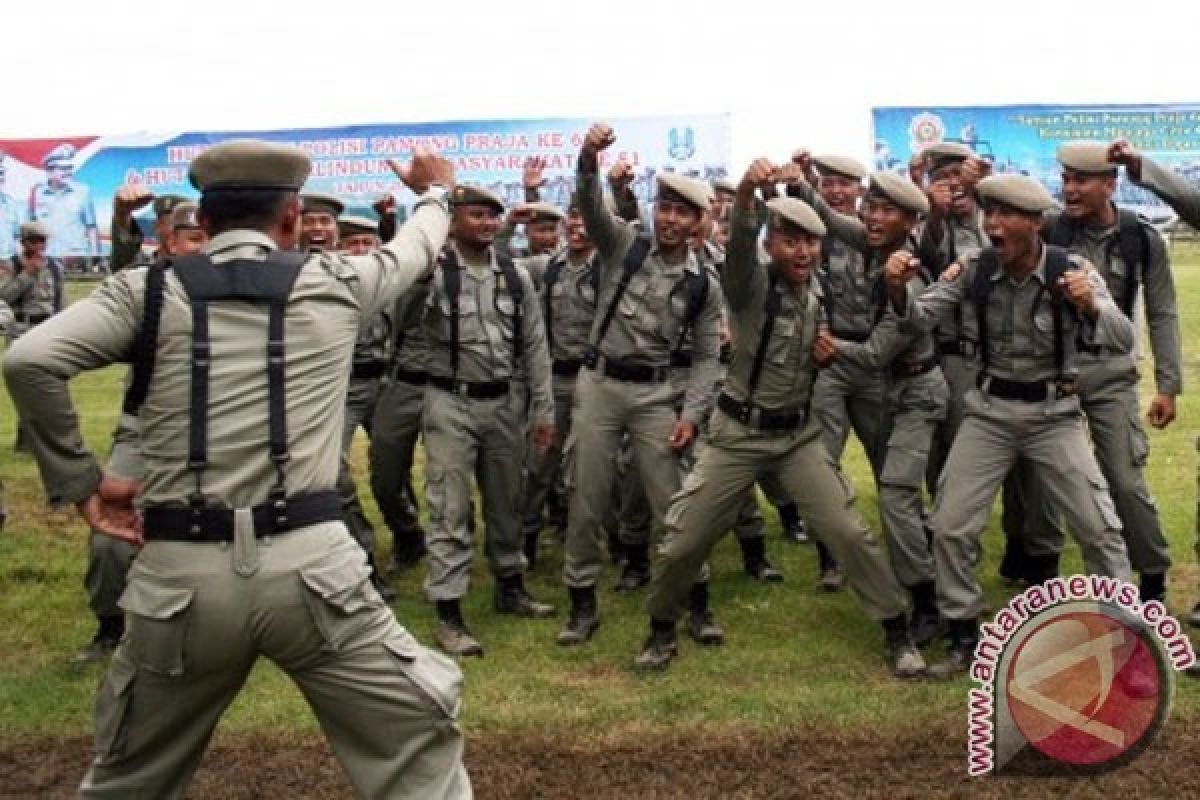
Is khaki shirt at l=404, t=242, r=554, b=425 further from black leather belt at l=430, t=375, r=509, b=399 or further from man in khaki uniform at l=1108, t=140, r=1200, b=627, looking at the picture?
man in khaki uniform at l=1108, t=140, r=1200, b=627

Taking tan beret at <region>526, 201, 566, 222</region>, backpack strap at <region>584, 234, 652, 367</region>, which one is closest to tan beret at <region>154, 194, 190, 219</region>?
backpack strap at <region>584, 234, 652, 367</region>

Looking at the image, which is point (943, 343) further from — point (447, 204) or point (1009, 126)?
point (1009, 126)

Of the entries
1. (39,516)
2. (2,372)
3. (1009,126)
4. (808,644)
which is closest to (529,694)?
(808,644)

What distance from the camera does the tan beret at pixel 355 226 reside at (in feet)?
27.9

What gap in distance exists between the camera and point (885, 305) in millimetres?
7059

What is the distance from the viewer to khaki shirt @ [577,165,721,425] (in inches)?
281

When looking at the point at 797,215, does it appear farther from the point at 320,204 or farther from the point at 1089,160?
the point at 320,204

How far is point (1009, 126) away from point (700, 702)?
27.2 m

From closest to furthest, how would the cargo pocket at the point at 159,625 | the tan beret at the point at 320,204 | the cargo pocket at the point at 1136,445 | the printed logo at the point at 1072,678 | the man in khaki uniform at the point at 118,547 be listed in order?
the cargo pocket at the point at 159,625
the printed logo at the point at 1072,678
the man in khaki uniform at the point at 118,547
the cargo pocket at the point at 1136,445
the tan beret at the point at 320,204

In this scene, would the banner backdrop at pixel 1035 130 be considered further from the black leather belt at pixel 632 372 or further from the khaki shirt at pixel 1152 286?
the black leather belt at pixel 632 372

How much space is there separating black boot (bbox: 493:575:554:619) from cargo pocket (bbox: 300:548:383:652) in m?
4.18

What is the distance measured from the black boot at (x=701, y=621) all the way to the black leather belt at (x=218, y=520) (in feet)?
12.8

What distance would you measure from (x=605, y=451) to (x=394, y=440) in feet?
5.10

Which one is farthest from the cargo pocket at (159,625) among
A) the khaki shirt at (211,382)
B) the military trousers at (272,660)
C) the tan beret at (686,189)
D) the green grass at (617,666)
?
the tan beret at (686,189)
